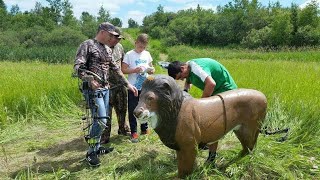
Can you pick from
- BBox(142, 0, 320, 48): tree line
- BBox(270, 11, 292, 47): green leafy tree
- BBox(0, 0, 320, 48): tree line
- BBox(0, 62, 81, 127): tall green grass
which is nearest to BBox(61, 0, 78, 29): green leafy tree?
BBox(0, 0, 320, 48): tree line

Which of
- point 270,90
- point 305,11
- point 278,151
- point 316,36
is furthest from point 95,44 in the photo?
point 305,11

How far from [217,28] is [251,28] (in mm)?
4149

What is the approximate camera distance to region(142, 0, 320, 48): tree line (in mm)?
25500

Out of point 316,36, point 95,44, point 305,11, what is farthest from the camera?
point 305,11

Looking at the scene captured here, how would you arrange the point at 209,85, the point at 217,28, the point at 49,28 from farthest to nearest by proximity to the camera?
the point at 49,28 < the point at 217,28 < the point at 209,85

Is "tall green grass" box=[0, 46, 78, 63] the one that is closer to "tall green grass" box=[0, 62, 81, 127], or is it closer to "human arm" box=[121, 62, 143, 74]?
"tall green grass" box=[0, 62, 81, 127]

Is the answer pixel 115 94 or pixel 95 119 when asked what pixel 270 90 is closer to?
pixel 115 94

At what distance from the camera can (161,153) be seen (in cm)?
380

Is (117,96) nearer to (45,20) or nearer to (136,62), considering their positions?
(136,62)

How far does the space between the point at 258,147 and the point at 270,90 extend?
7.02 feet

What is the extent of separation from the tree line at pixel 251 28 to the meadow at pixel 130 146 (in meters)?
21.4

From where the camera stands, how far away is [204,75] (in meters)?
3.03

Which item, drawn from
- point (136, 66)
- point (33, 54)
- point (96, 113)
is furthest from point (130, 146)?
point (33, 54)

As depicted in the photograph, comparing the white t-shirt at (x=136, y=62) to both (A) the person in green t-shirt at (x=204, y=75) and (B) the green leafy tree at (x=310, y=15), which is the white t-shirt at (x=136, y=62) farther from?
(B) the green leafy tree at (x=310, y=15)
